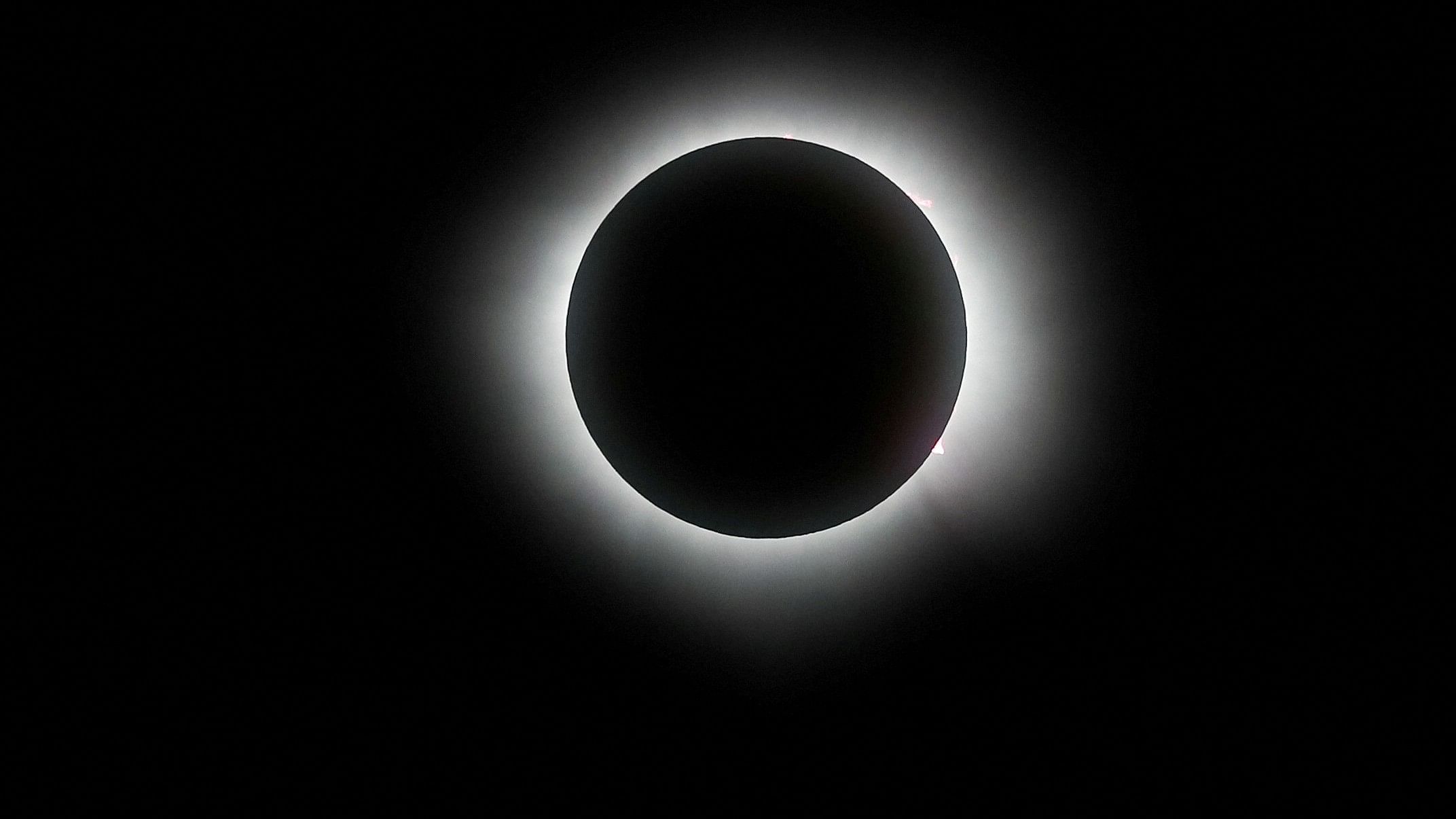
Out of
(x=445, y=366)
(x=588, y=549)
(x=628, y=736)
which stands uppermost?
(x=445, y=366)

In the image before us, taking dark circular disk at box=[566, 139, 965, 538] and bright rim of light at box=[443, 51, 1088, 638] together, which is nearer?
dark circular disk at box=[566, 139, 965, 538]

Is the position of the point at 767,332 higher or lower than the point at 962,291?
lower

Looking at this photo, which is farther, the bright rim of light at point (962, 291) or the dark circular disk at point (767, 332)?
the bright rim of light at point (962, 291)

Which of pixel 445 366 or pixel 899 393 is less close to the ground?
pixel 445 366

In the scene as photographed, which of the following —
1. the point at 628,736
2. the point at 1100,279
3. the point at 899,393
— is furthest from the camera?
the point at 628,736

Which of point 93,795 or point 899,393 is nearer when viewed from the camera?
point 899,393

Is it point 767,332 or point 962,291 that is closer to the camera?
point 767,332

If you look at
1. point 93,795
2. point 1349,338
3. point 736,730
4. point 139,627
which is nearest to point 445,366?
point 139,627

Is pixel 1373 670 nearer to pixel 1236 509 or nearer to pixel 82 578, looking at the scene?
pixel 1236 509
